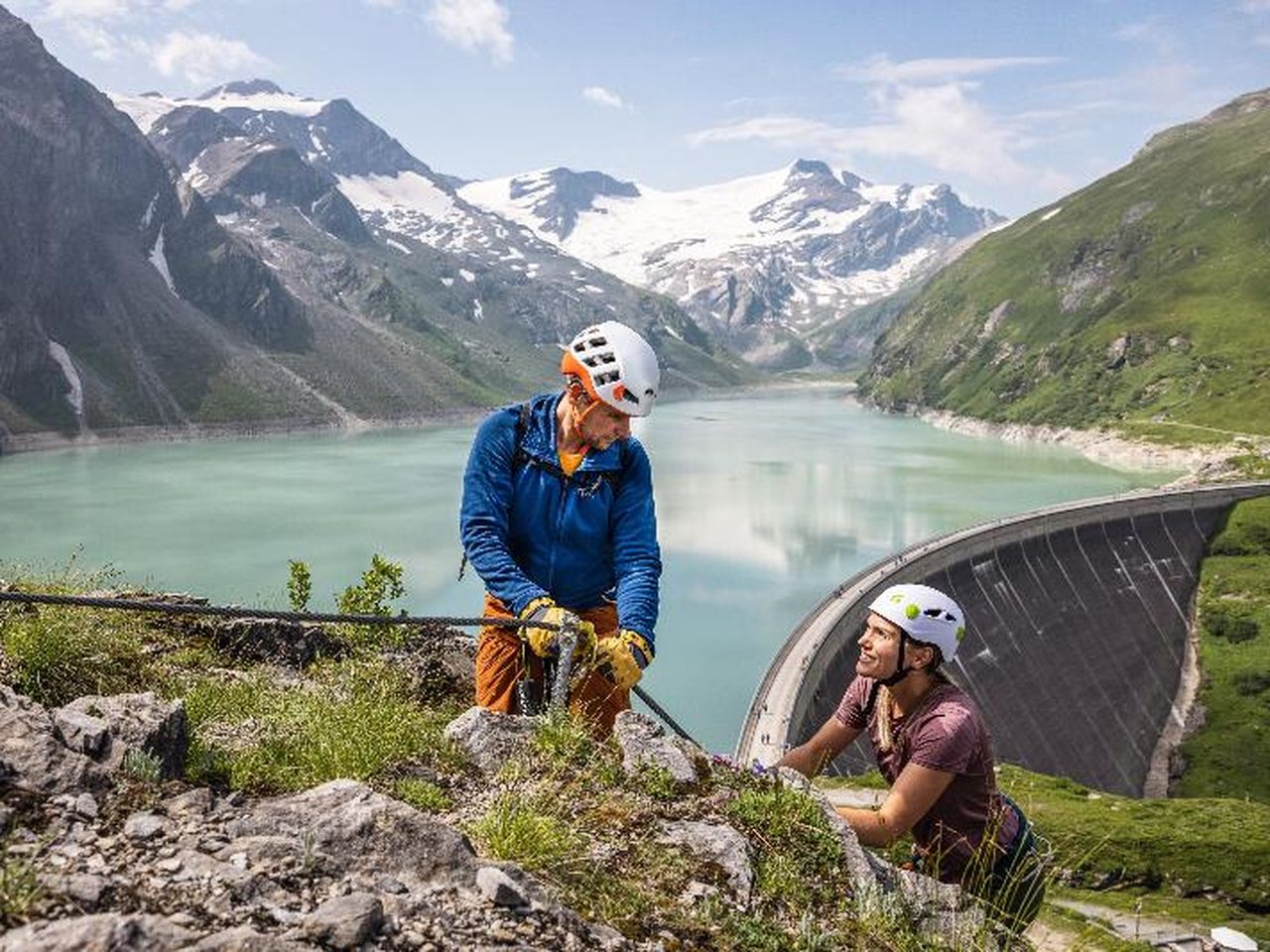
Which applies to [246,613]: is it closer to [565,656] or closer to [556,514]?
[565,656]

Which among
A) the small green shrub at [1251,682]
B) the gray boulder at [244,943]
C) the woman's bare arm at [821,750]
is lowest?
the small green shrub at [1251,682]

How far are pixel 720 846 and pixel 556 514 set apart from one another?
9.15 ft

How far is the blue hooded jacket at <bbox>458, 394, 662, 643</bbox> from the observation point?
675 cm

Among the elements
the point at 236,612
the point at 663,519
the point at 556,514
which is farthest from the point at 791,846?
the point at 663,519

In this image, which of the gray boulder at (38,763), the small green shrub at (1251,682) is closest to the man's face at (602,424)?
the gray boulder at (38,763)

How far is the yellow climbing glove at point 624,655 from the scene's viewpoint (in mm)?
6238

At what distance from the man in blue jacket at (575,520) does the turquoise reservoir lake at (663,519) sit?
14.3m

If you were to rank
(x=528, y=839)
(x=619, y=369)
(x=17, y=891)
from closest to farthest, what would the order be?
1. (x=17, y=891)
2. (x=528, y=839)
3. (x=619, y=369)

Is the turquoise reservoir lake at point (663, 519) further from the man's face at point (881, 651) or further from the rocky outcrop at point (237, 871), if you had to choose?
the rocky outcrop at point (237, 871)

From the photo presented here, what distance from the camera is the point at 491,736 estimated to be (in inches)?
231

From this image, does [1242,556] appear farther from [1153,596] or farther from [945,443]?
[945,443]

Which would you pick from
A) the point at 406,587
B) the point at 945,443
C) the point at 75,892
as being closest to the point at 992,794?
the point at 75,892

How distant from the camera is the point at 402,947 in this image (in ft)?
11.3

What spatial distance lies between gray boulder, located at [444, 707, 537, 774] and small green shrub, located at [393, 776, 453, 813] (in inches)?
17.8
